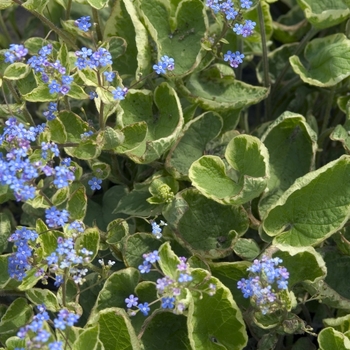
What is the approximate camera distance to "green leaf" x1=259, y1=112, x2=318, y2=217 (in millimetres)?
2586

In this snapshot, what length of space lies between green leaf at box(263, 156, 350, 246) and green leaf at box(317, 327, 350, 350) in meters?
0.32

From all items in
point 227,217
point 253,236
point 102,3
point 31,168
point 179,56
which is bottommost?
point 253,236

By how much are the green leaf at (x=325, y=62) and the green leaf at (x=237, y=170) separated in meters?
0.50

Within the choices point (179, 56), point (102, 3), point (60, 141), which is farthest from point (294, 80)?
point (60, 141)

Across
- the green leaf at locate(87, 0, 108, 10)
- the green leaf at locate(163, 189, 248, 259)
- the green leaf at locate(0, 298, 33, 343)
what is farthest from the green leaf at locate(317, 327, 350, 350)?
the green leaf at locate(87, 0, 108, 10)

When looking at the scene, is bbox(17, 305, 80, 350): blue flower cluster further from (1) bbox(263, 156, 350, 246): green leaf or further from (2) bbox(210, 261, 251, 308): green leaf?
(1) bbox(263, 156, 350, 246): green leaf

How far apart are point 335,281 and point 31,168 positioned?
1277 mm

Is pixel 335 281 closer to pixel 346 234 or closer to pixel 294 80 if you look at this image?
pixel 346 234

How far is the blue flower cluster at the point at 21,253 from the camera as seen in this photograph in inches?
78.0

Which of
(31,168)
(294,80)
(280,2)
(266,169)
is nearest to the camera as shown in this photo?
(31,168)

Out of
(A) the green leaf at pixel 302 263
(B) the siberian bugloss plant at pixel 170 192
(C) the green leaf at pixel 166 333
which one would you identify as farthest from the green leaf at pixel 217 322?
(A) the green leaf at pixel 302 263

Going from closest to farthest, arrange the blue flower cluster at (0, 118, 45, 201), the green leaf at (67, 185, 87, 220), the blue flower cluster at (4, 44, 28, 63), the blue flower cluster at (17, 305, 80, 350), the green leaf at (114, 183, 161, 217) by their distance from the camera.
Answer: the blue flower cluster at (17, 305, 80, 350) → the blue flower cluster at (0, 118, 45, 201) → the blue flower cluster at (4, 44, 28, 63) → the green leaf at (67, 185, 87, 220) → the green leaf at (114, 183, 161, 217)

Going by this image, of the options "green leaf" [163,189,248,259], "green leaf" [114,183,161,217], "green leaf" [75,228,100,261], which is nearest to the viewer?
"green leaf" [75,228,100,261]

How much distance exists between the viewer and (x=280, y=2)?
3668 millimetres
